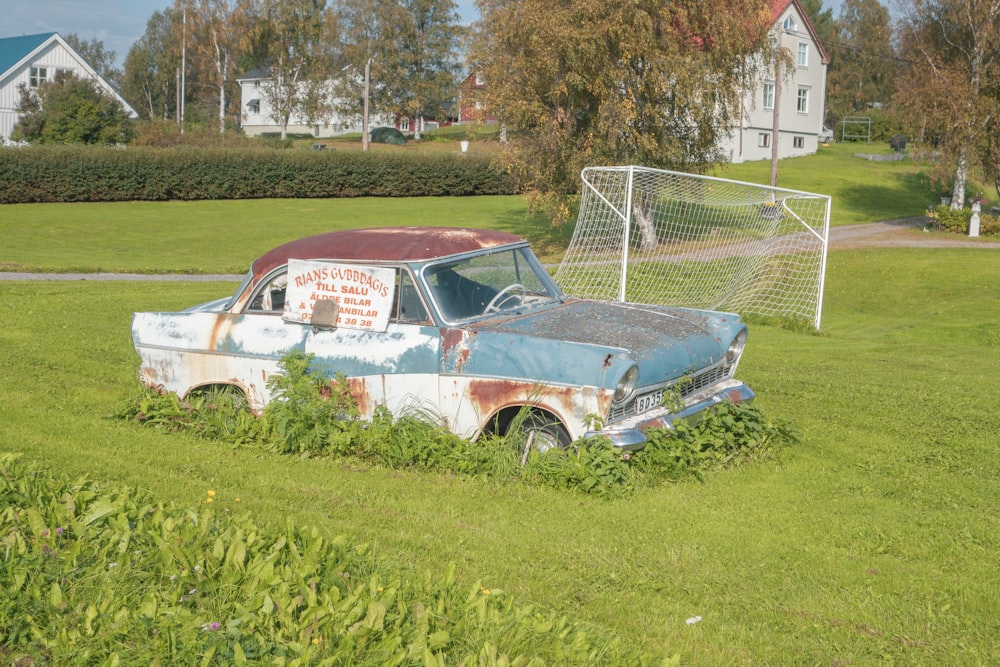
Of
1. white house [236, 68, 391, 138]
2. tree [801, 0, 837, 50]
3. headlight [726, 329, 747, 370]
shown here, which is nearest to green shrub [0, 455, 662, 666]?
headlight [726, 329, 747, 370]

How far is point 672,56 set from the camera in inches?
1011

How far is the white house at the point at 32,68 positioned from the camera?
61.0 meters

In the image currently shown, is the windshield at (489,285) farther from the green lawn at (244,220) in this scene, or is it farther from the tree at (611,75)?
the tree at (611,75)

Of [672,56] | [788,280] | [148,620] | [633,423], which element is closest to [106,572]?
[148,620]

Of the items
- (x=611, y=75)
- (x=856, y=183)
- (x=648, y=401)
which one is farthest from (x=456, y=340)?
(x=856, y=183)

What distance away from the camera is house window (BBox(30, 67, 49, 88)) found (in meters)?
62.4

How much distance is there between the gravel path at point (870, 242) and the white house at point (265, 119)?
5180cm

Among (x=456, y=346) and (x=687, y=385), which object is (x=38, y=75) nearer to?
(x=456, y=346)

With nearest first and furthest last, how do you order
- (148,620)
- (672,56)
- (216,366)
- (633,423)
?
(148,620) < (633,423) < (216,366) < (672,56)

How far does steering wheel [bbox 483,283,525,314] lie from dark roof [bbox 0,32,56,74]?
61.8 m

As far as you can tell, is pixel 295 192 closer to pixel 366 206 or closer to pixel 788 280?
pixel 366 206

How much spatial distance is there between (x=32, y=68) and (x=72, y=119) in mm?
10558

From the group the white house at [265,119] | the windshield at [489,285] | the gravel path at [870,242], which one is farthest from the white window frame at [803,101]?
the windshield at [489,285]

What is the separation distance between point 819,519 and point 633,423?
1.26 m
